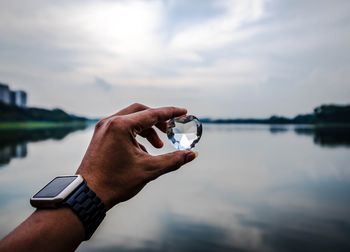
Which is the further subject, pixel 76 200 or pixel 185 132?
pixel 185 132

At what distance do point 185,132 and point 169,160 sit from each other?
0.49m

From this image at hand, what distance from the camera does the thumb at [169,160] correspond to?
205cm

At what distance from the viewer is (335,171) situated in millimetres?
31266

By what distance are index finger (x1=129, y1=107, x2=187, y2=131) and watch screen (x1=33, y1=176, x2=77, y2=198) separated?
0.42m

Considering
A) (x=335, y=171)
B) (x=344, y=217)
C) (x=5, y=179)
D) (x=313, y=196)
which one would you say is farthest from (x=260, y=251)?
(x=335, y=171)

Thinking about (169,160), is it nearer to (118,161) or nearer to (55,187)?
(118,161)

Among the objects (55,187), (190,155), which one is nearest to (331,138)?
(190,155)

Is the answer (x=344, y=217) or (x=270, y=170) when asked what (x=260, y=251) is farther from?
(x=270, y=170)

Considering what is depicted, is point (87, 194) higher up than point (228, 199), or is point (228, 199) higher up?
point (87, 194)

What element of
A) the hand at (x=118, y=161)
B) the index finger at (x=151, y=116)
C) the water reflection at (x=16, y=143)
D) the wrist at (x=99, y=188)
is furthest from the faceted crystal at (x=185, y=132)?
the water reflection at (x=16, y=143)

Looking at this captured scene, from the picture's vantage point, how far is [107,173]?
6.11ft

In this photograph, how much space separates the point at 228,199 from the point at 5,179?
51.1 feet

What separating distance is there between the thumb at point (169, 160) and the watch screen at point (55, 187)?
1.53 ft

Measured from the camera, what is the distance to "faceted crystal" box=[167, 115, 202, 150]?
252 centimetres
